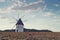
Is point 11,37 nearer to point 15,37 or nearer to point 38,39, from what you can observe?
point 15,37

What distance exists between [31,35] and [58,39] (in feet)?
3.02

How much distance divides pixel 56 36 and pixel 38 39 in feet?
2.03

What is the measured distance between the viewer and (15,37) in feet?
23.7

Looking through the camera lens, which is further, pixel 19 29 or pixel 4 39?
pixel 19 29

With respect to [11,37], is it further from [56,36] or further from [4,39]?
[56,36]

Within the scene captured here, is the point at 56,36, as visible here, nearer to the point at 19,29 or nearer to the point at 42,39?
the point at 42,39

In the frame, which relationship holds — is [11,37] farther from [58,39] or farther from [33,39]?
[58,39]

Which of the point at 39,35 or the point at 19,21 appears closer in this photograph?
the point at 39,35

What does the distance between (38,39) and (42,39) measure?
0.14 metres

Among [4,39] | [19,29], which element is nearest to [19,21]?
[19,29]

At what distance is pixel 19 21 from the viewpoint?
44.9m

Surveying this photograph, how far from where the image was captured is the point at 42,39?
23.8 ft

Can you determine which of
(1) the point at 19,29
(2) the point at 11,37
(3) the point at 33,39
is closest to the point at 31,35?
(3) the point at 33,39

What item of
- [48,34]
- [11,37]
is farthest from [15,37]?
[48,34]
